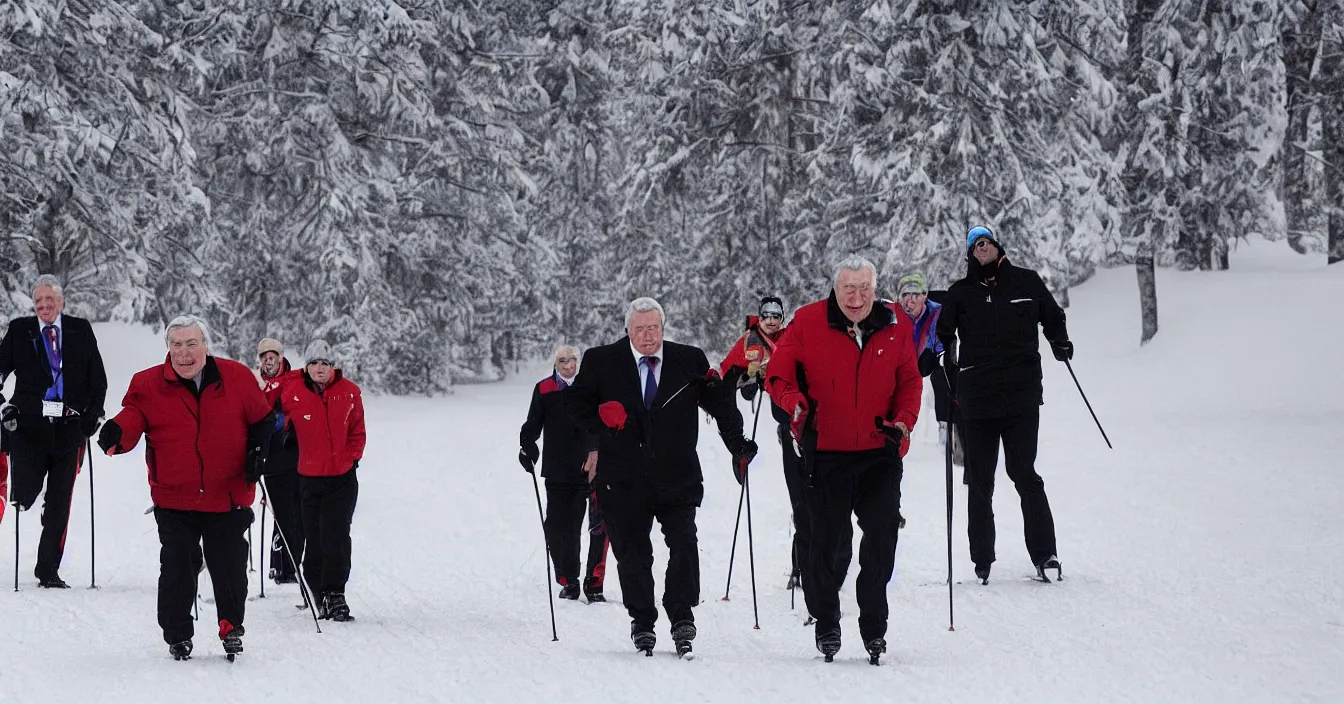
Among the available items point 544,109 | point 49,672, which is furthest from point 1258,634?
point 544,109

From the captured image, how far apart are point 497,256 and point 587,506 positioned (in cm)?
2387

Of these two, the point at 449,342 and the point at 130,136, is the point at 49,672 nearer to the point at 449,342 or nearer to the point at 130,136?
the point at 130,136

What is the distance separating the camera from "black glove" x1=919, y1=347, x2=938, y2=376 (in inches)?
328

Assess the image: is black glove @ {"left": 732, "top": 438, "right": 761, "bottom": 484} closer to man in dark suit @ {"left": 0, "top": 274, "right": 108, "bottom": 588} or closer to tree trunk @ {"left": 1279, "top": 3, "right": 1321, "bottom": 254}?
man in dark suit @ {"left": 0, "top": 274, "right": 108, "bottom": 588}

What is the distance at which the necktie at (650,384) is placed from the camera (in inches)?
280

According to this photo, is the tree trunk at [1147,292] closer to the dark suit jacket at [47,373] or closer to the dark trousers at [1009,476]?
the dark trousers at [1009,476]

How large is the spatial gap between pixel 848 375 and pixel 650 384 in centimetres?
110

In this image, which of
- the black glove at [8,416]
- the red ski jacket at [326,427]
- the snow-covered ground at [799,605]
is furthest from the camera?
the black glove at [8,416]

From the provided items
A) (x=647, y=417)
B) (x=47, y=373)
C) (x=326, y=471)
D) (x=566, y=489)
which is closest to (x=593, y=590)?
(x=566, y=489)

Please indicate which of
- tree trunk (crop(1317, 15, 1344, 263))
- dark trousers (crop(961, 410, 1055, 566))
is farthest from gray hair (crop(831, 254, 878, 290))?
tree trunk (crop(1317, 15, 1344, 263))

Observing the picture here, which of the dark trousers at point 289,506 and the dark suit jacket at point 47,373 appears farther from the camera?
the dark suit jacket at point 47,373

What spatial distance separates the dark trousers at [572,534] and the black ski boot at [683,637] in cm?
281

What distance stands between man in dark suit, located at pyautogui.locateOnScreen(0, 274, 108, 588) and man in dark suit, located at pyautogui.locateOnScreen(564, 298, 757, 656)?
4.59 m

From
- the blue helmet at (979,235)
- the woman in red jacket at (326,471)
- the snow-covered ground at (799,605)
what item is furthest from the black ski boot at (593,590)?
the blue helmet at (979,235)
